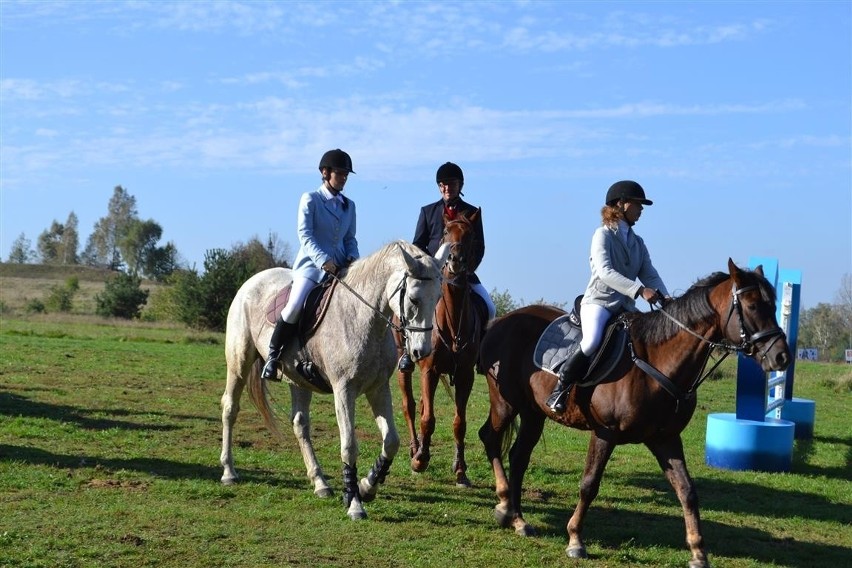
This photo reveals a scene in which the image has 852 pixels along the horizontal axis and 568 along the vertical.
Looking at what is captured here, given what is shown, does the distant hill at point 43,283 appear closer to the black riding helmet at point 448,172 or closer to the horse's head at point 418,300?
the black riding helmet at point 448,172

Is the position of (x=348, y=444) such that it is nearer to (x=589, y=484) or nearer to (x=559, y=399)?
(x=559, y=399)

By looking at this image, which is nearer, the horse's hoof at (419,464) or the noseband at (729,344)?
the noseband at (729,344)

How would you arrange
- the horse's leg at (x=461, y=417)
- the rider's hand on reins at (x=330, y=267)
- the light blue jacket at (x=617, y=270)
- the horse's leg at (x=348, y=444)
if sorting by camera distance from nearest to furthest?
the light blue jacket at (x=617, y=270) < the horse's leg at (x=348, y=444) < the rider's hand on reins at (x=330, y=267) < the horse's leg at (x=461, y=417)

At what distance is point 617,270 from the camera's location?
7.30m

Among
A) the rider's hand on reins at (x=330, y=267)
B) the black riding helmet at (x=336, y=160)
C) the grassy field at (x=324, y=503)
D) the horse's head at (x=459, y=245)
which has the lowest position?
the grassy field at (x=324, y=503)

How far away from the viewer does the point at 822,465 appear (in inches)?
476

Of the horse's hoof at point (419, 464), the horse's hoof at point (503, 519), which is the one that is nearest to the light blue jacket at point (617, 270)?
the horse's hoof at point (503, 519)

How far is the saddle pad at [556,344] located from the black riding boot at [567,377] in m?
0.16

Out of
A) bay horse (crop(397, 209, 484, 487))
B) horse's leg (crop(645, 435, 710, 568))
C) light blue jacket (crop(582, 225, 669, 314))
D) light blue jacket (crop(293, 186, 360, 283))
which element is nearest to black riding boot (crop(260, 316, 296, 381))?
light blue jacket (crop(293, 186, 360, 283))

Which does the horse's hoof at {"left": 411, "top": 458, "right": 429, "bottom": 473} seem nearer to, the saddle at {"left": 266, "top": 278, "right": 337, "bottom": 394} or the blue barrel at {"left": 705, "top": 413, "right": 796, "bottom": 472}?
the saddle at {"left": 266, "top": 278, "right": 337, "bottom": 394}

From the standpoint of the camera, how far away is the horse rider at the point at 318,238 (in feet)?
27.7

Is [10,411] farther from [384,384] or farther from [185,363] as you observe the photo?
[185,363]

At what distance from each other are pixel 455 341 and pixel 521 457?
158 cm

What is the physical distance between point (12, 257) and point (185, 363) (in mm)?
93979
